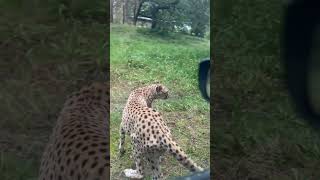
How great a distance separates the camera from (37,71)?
98.6 inches

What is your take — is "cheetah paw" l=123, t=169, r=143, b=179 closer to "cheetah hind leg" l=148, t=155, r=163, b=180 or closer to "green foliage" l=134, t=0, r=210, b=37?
"cheetah hind leg" l=148, t=155, r=163, b=180

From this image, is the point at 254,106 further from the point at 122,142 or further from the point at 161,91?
the point at 122,142

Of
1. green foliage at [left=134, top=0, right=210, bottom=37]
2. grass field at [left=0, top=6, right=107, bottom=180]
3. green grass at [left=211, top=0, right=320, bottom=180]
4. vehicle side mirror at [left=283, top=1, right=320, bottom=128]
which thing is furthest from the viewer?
green grass at [left=211, top=0, right=320, bottom=180]

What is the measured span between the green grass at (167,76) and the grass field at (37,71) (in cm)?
30

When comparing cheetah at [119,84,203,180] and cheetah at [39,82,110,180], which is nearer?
cheetah at [39,82,110,180]

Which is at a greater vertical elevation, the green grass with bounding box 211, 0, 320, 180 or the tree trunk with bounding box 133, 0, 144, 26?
the tree trunk with bounding box 133, 0, 144, 26

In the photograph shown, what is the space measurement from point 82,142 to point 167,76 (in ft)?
2.13

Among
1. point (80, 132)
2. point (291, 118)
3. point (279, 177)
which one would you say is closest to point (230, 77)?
point (291, 118)

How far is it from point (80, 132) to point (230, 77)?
115cm

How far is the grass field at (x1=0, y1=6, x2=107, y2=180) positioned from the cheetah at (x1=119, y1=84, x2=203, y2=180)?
33cm

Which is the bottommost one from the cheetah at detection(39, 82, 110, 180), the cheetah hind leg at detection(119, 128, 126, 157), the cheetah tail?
the cheetah tail

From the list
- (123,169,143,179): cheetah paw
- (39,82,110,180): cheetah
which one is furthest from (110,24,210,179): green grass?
(39,82,110,180): cheetah

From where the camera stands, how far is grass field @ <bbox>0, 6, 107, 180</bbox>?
7.54ft

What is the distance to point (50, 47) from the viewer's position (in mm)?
2553
